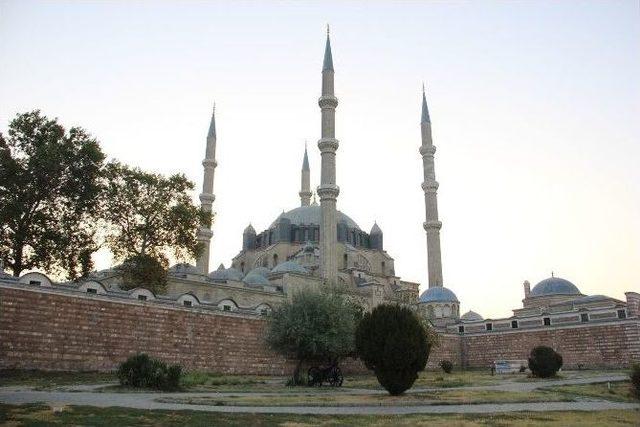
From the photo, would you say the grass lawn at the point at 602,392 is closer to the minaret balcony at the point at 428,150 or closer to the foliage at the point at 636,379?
the foliage at the point at 636,379

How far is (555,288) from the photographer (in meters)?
40.3

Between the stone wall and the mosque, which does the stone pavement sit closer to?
the stone wall

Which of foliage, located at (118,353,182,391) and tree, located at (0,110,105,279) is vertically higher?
tree, located at (0,110,105,279)

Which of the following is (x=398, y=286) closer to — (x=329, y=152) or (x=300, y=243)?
(x=300, y=243)

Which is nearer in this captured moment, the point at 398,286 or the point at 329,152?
the point at 329,152

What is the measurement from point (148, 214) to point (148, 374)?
1353 centimetres

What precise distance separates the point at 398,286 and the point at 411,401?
4075 cm

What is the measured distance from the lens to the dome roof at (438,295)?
40625 millimetres

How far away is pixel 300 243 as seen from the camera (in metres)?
50.6

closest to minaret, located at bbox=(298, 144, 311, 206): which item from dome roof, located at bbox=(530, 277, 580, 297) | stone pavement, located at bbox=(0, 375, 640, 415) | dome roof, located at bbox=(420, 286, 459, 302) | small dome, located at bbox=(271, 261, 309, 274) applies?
small dome, located at bbox=(271, 261, 309, 274)

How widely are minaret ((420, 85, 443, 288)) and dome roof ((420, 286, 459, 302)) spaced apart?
66cm

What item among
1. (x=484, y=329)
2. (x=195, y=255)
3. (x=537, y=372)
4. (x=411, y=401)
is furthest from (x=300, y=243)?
(x=411, y=401)

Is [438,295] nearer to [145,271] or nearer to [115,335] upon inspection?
[145,271]

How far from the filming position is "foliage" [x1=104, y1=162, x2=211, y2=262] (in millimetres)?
24312
